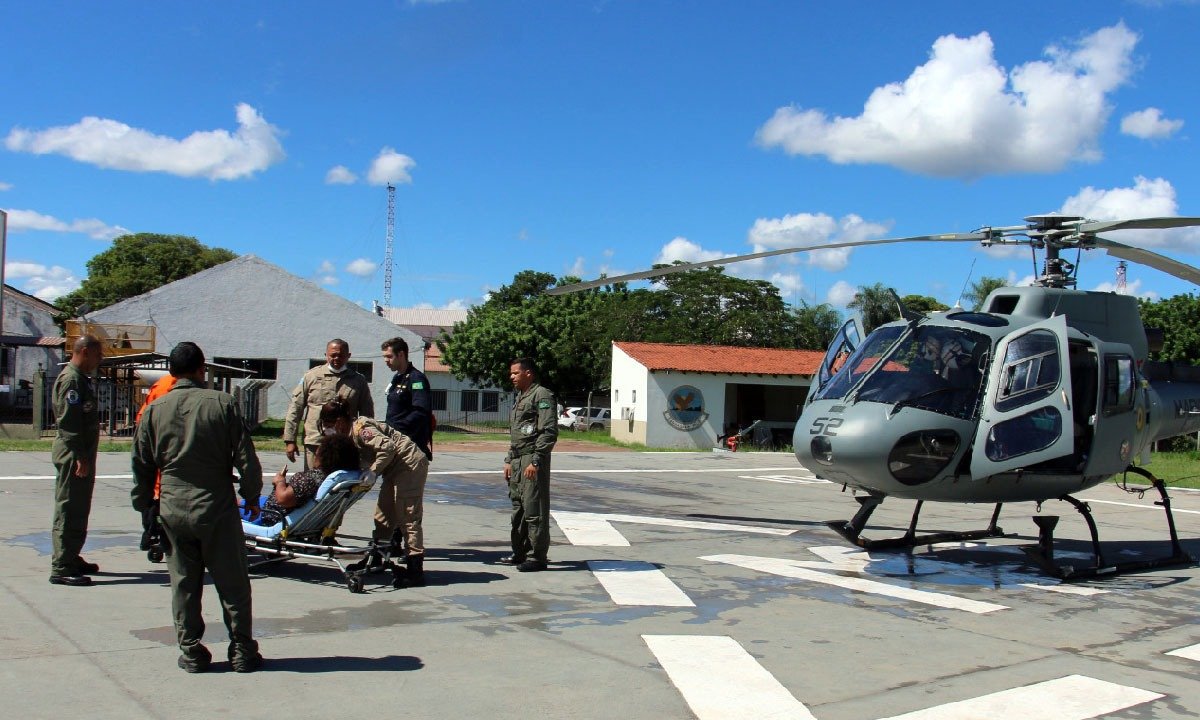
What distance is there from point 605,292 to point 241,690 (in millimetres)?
53692

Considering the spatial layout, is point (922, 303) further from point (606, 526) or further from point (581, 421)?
point (606, 526)

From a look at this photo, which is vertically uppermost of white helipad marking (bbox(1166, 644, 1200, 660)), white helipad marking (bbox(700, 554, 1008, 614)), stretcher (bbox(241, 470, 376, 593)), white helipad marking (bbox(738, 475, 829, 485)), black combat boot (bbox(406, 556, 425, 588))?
stretcher (bbox(241, 470, 376, 593))

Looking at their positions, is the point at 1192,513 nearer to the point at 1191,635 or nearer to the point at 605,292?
the point at 1191,635

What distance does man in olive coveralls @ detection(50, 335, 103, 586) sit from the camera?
707 centimetres

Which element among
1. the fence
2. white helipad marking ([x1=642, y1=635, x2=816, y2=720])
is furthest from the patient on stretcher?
the fence

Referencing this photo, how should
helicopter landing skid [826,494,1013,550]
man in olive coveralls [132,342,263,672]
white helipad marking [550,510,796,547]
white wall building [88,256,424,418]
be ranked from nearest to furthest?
man in olive coveralls [132,342,263,672], helicopter landing skid [826,494,1013,550], white helipad marking [550,510,796,547], white wall building [88,256,424,418]

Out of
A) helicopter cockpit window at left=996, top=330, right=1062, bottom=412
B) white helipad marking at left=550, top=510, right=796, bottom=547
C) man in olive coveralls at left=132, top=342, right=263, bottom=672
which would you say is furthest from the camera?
white helipad marking at left=550, top=510, right=796, bottom=547

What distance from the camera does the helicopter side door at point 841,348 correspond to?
9836 millimetres

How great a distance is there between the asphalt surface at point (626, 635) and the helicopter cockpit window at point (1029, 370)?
166 centimetres

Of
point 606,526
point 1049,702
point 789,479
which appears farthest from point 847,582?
point 789,479

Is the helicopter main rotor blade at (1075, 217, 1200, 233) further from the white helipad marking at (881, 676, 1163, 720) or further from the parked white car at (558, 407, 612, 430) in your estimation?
the parked white car at (558, 407, 612, 430)

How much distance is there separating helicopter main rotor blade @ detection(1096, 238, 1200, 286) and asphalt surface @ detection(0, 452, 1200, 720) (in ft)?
9.95

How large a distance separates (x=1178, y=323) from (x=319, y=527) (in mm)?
37483

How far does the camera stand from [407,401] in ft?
26.8
